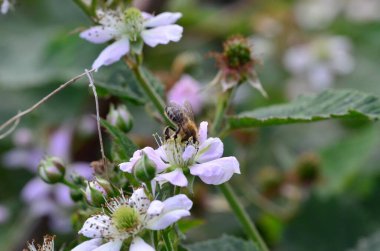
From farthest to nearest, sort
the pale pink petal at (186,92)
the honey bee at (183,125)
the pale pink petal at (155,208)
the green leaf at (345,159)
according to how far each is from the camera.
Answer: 1. the green leaf at (345,159)
2. the pale pink petal at (186,92)
3. the honey bee at (183,125)
4. the pale pink petal at (155,208)

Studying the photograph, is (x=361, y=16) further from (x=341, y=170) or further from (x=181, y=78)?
(x=181, y=78)

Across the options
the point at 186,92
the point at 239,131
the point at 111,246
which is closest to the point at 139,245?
the point at 111,246

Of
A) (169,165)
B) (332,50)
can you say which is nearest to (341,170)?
(332,50)

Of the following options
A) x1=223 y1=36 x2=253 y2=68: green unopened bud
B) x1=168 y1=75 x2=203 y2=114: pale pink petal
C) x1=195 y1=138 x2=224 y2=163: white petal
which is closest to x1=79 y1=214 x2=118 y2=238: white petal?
x1=195 y1=138 x2=224 y2=163: white petal

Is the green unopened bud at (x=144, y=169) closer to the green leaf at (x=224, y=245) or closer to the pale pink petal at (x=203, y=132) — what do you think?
the pale pink petal at (x=203, y=132)

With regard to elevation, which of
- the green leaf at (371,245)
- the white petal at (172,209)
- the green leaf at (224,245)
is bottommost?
the green leaf at (371,245)

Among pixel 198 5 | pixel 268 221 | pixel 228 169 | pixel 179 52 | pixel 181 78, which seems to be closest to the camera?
pixel 228 169

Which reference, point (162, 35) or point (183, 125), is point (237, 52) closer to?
point (162, 35)

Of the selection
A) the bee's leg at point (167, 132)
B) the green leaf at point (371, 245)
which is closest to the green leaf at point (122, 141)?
the bee's leg at point (167, 132)
